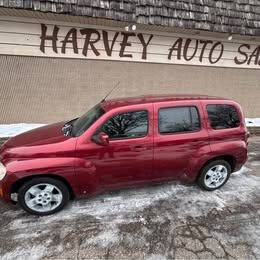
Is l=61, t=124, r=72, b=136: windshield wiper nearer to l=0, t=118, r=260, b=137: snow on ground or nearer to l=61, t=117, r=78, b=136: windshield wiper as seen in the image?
l=61, t=117, r=78, b=136: windshield wiper

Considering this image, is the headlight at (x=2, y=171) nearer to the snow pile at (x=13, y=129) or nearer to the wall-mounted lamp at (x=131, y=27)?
the snow pile at (x=13, y=129)

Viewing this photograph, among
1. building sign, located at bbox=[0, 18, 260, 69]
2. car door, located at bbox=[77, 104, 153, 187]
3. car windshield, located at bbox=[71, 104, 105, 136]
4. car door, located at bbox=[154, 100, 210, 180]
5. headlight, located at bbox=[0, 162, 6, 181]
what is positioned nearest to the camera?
headlight, located at bbox=[0, 162, 6, 181]

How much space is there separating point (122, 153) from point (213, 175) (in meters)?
1.88

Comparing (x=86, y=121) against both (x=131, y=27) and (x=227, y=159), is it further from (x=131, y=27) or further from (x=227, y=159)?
(x=131, y=27)

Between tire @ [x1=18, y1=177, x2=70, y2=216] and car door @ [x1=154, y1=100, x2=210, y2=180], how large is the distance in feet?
5.16

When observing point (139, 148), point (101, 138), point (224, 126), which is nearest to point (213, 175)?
point (224, 126)

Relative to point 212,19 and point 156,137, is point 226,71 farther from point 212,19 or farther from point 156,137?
point 156,137

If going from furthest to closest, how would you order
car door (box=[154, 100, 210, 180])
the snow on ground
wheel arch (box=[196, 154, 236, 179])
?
the snow on ground
wheel arch (box=[196, 154, 236, 179])
car door (box=[154, 100, 210, 180])

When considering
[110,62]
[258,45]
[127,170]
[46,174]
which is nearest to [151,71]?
[110,62]

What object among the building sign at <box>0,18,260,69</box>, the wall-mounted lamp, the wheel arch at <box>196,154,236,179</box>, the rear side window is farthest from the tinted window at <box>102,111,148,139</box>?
the building sign at <box>0,18,260,69</box>

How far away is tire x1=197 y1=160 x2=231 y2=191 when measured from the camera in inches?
197

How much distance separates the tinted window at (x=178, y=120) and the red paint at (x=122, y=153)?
83 millimetres

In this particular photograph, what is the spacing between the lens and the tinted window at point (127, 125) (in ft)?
14.2

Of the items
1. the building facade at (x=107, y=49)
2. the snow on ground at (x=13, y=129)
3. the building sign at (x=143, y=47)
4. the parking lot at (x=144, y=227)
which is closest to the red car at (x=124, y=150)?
the parking lot at (x=144, y=227)
